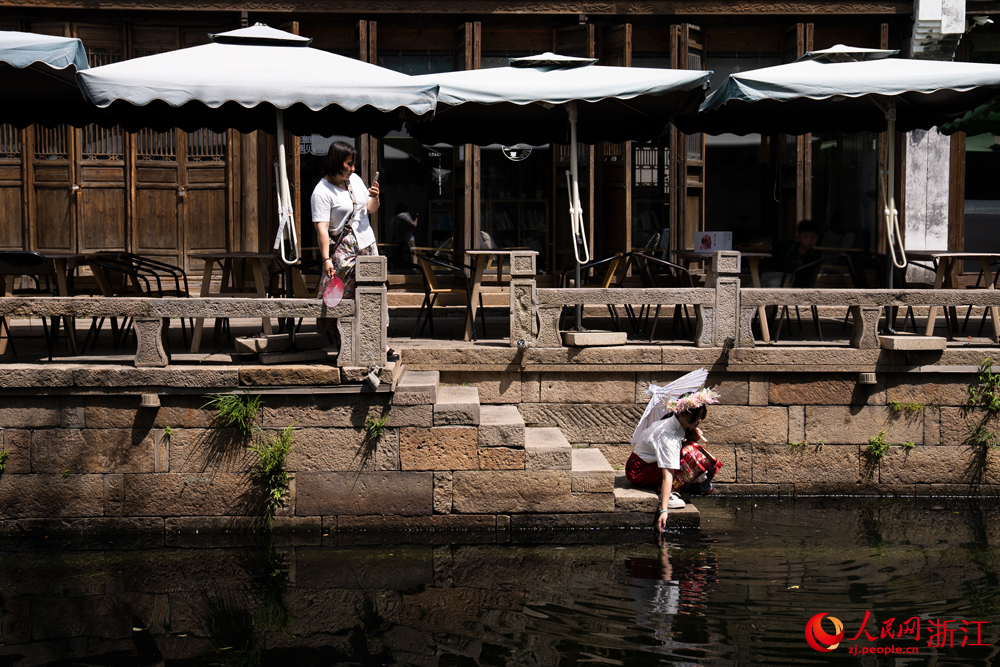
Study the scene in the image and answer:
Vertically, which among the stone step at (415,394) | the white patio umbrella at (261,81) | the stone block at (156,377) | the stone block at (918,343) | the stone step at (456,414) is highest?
the white patio umbrella at (261,81)

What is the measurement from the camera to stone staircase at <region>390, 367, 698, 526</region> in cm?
721

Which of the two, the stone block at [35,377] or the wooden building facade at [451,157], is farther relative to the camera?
the wooden building facade at [451,157]

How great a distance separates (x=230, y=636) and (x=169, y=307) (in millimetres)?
2661

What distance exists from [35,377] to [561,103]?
4.66m

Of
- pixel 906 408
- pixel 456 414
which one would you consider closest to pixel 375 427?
pixel 456 414

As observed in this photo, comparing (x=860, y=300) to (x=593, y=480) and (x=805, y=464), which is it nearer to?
(x=805, y=464)

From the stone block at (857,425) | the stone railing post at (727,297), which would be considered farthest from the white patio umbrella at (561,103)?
the stone block at (857,425)

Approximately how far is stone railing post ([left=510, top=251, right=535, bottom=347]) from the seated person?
9.79 feet

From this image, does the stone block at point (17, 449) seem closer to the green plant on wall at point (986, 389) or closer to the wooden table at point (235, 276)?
the wooden table at point (235, 276)

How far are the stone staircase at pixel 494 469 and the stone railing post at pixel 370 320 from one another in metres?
0.31

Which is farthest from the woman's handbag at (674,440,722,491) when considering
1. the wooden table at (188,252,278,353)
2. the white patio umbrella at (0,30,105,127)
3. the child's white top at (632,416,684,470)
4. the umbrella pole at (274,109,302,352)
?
the white patio umbrella at (0,30,105,127)

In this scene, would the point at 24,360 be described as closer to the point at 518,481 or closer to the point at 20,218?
the point at 518,481

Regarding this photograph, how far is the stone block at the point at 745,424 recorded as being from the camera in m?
8.16

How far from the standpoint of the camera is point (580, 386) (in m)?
8.19
